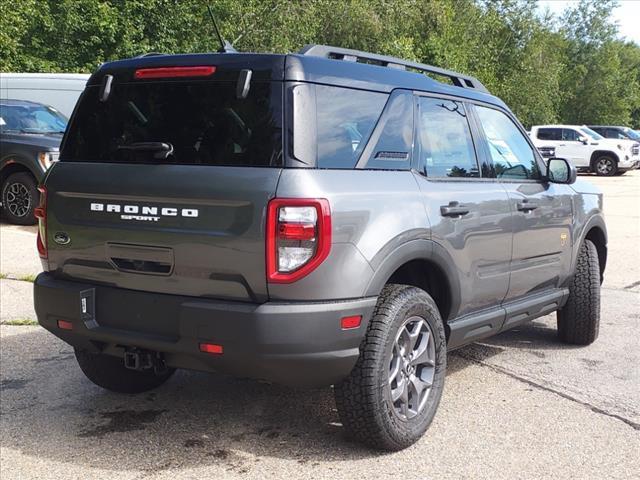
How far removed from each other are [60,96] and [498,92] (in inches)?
1164

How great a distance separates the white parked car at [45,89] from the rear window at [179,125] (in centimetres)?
1101

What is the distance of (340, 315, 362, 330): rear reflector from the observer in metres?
3.28

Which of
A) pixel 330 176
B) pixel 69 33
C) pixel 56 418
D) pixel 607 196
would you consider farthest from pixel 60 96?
pixel 607 196

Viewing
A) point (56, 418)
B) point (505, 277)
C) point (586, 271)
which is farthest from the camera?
point (586, 271)

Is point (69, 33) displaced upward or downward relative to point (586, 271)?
upward

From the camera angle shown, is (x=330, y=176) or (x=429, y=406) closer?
(x=330, y=176)

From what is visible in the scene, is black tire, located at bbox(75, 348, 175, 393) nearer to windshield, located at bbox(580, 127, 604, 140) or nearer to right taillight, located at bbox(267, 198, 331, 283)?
right taillight, located at bbox(267, 198, 331, 283)

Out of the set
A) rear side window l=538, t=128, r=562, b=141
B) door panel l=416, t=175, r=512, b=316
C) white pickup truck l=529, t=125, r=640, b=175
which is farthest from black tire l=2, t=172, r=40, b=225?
rear side window l=538, t=128, r=562, b=141

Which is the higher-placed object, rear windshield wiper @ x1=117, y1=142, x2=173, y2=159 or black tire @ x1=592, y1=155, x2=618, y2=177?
rear windshield wiper @ x1=117, y1=142, x2=173, y2=159

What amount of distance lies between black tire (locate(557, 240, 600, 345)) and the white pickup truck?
23.7 m

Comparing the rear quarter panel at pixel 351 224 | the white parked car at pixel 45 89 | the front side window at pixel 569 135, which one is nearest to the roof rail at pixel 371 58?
the rear quarter panel at pixel 351 224

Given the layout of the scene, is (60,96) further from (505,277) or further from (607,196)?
(607,196)

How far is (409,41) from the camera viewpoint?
31.2 m

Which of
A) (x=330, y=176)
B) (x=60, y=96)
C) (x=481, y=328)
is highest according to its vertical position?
(x=60, y=96)
